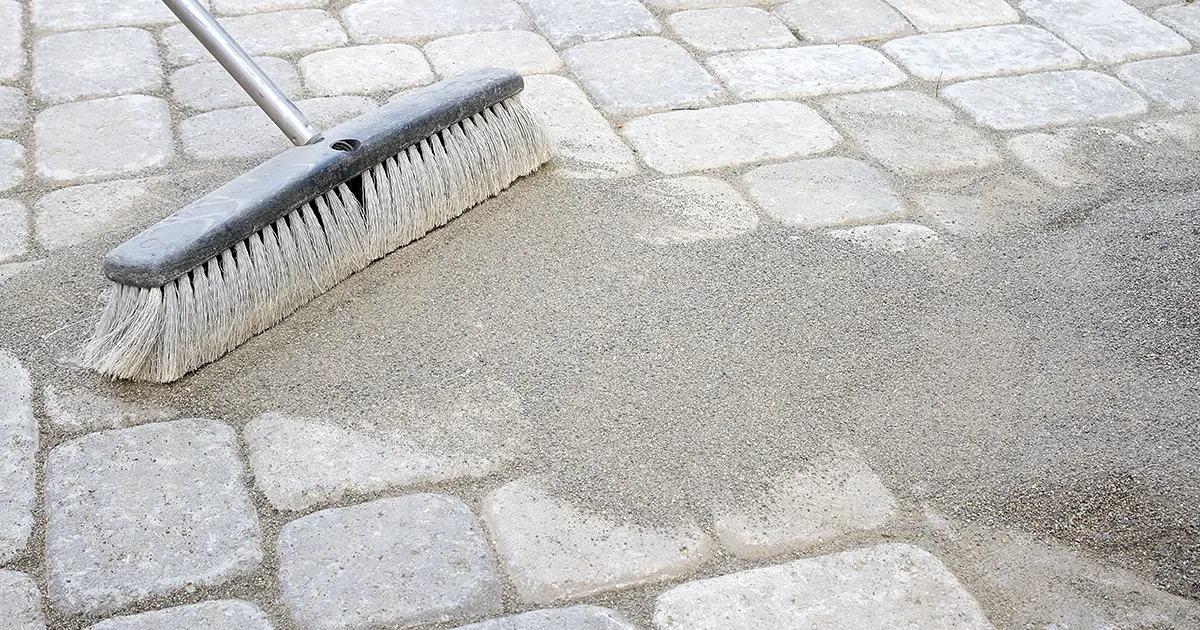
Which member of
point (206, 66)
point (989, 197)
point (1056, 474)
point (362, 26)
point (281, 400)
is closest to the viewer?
point (1056, 474)

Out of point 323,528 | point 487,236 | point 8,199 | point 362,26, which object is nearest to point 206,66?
point 362,26

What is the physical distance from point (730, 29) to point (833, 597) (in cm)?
245

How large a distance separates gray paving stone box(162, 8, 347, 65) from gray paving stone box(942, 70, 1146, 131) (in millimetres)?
1898

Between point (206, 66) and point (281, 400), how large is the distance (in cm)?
165

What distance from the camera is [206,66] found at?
141 inches

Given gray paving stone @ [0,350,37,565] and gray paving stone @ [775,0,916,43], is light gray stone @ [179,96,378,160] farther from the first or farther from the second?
gray paving stone @ [775,0,916,43]

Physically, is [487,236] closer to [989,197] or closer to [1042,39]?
[989,197]

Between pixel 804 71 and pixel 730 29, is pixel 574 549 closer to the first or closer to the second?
pixel 804 71

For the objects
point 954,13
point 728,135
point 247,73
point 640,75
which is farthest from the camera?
point 954,13

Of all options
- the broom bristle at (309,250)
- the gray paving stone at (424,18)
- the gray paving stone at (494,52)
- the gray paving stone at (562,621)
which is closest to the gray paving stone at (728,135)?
the broom bristle at (309,250)

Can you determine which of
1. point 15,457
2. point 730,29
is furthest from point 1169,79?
point 15,457

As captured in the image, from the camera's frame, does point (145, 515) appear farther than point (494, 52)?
No

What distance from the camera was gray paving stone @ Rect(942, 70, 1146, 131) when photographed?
345cm

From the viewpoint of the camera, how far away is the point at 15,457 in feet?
7.05
